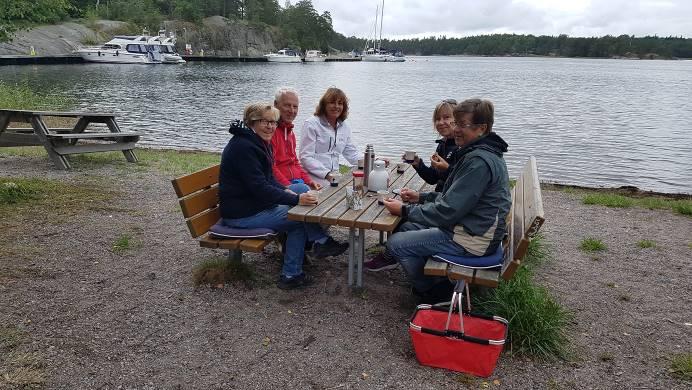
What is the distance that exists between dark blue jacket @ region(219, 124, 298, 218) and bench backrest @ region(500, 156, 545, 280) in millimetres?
1810

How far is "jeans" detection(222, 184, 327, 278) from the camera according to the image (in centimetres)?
466

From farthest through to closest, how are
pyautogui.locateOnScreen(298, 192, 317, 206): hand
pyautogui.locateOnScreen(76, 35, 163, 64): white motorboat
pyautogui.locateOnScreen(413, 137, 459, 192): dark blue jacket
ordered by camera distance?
1. pyautogui.locateOnScreen(76, 35, 163, 64): white motorboat
2. pyautogui.locateOnScreen(413, 137, 459, 192): dark blue jacket
3. pyautogui.locateOnScreen(298, 192, 317, 206): hand

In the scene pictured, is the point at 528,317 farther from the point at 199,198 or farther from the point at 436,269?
the point at 199,198

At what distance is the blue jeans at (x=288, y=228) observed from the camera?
4.66 metres

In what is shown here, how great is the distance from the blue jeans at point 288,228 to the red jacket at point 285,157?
2.73 feet

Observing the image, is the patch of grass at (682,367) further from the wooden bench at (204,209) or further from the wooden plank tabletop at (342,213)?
the wooden bench at (204,209)

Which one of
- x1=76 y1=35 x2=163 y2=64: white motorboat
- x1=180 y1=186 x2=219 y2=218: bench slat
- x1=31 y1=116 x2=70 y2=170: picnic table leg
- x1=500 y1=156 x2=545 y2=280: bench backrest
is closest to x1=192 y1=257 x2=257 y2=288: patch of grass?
x1=180 y1=186 x2=219 y2=218: bench slat

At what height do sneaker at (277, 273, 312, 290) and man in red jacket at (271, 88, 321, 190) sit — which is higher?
man in red jacket at (271, 88, 321, 190)

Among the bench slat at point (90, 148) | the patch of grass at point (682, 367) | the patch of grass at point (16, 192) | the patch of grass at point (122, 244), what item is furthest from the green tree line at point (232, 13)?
the patch of grass at point (682, 367)

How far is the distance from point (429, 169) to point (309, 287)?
177cm

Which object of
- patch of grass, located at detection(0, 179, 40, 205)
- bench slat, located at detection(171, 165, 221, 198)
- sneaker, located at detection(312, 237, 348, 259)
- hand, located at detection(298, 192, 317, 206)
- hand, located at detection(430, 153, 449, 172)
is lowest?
patch of grass, located at detection(0, 179, 40, 205)

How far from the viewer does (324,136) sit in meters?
6.25

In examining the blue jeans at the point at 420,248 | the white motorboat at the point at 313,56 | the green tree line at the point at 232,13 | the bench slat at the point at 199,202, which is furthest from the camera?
the white motorboat at the point at 313,56

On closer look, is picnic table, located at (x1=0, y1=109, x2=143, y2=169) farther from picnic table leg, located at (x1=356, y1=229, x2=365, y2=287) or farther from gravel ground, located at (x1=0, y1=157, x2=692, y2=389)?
picnic table leg, located at (x1=356, y1=229, x2=365, y2=287)
